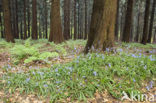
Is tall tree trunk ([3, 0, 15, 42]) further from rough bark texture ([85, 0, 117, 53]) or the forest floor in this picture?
rough bark texture ([85, 0, 117, 53])

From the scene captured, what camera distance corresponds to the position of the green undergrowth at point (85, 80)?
9.70 ft

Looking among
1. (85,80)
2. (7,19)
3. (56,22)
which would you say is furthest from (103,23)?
(7,19)

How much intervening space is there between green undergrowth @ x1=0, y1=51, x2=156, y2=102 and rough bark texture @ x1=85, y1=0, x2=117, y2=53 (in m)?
1.12

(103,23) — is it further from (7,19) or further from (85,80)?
(7,19)

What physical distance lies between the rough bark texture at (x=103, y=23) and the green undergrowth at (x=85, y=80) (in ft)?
3.66

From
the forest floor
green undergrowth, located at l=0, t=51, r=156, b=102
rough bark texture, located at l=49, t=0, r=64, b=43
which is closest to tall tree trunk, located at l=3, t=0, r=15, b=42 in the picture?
rough bark texture, located at l=49, t=0, r=64, b=43

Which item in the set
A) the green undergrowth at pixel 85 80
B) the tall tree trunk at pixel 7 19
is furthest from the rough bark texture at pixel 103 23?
the tall tree trunk at pixel 7 19

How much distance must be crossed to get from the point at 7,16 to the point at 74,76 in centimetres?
900

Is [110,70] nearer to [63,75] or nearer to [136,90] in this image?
[136,90]

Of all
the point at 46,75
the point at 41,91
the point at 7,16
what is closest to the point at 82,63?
the point at 46,75

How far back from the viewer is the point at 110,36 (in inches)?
196

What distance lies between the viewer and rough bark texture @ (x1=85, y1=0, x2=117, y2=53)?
4776 mm

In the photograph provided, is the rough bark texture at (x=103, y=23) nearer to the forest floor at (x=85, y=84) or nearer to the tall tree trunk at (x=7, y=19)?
the forest floor at (x=85, y=84)

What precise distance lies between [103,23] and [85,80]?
103 inches
